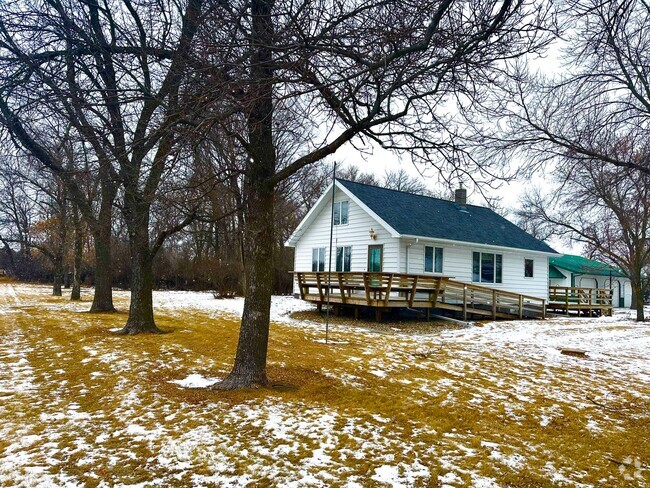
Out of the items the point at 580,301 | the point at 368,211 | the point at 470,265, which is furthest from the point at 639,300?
the point at 368,211

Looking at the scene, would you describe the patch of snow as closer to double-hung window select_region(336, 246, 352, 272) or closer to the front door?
the front door

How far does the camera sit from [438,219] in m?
20.7

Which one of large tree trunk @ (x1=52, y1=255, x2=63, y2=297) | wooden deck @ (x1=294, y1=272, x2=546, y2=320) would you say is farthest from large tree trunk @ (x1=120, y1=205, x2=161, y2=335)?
large tree trunk @ (x1=52, y1=255, x2=63, y2=297)

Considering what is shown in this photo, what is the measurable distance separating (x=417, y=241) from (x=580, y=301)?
1102 cm

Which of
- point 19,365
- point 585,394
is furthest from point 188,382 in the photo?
point 585,394

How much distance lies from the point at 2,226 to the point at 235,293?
23287 mm

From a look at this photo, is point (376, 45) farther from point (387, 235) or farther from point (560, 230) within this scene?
A: point (560, 230)

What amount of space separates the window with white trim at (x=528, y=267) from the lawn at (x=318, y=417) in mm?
13056

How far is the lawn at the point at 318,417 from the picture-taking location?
3807 millimetres

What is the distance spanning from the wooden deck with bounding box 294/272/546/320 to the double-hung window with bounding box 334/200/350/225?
3.23 metres

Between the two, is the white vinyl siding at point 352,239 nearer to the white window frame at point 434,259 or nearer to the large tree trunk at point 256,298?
the white window frame at point 434,259

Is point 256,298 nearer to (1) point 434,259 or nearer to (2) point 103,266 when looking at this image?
(2) point 103,266

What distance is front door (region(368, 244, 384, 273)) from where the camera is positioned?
711 inches

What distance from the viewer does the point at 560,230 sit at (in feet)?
74.3
